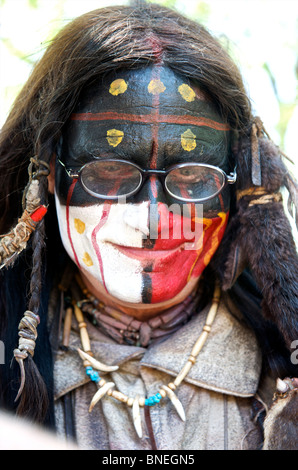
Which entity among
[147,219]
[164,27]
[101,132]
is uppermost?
[164,27]

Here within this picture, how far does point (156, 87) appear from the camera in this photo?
1.86 metres

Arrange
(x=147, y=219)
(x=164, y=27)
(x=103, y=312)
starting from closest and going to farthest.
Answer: (x=147, y=219) < (x=164, y=27) < (x=103, y=312)

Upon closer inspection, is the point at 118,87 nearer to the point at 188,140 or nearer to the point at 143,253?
the point at 188,140

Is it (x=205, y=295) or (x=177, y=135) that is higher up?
(x=177, y=135)

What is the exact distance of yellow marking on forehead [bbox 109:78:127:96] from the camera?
6.13ft

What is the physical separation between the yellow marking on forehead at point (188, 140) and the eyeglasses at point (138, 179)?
0.06m

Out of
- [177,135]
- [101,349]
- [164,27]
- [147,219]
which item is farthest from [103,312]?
[164,27]

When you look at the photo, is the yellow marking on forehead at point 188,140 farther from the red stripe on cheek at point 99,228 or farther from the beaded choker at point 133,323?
the beaded choker at point 133,323

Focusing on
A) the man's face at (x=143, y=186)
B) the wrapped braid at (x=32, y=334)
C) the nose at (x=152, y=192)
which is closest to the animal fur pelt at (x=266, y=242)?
the man's face at (x=143, y=186)

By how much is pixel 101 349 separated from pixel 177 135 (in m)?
0.86

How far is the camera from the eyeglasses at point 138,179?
6.17 feet

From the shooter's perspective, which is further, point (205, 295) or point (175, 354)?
point (205, 295)

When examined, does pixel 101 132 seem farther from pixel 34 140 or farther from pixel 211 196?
pixel 211 196

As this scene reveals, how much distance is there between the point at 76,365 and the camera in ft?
6.64
